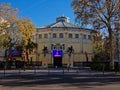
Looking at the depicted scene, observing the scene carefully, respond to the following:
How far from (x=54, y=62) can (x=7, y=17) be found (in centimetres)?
5381

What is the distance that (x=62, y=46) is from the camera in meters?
111

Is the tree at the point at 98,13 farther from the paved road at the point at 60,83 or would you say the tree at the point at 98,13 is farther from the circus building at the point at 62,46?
the circus building at the point at 62,46

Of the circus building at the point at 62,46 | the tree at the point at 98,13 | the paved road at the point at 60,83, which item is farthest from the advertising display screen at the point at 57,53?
the paved road at the point at 60,83

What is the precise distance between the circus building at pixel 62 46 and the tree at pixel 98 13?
5623 cm

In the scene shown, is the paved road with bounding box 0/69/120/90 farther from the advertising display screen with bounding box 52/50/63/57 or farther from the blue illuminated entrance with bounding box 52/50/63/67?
the blue illuminated entrance with bounding box 52/50/63/67

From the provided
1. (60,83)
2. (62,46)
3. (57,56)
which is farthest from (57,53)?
(60,83)

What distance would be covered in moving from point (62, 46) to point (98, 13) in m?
59.8

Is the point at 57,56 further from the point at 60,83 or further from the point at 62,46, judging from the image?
the point at 60,83

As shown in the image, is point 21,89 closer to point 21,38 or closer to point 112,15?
point 112,15

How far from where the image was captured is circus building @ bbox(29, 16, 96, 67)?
11012cm

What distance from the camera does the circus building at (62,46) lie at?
110 metres

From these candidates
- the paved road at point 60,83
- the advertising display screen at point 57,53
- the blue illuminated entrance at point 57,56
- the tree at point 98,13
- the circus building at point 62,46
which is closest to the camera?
the paved road at point 60,83

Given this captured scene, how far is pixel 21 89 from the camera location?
65.3ft

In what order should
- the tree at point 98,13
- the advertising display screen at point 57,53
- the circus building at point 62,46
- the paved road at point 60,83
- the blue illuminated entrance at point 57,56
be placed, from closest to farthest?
the paved road at point 60,83, the tree at point 98,13, the circus building at point 62,46, the advertising display screen at point 57,53, the blue illuminated entrance at point 57,56
